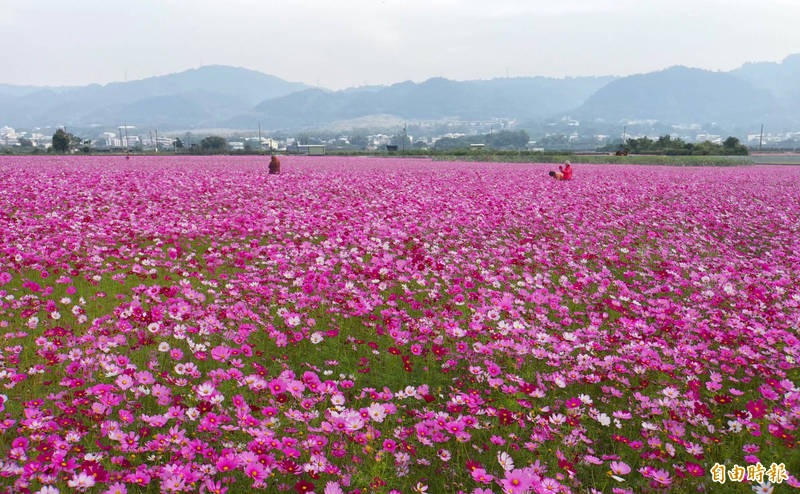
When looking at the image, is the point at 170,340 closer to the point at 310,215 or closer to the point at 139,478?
the point at 139,478

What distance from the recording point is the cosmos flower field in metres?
2.87

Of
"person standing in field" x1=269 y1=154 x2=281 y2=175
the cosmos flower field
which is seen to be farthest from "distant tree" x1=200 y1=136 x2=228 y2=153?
the cosmos flower field

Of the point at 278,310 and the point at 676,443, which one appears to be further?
the point at 278,310

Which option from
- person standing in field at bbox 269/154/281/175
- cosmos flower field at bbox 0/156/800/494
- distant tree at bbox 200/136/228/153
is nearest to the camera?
cosmos flower field at bbox 0/156/800/494

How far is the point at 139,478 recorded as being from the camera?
2.53 metres

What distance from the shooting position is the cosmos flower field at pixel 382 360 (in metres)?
2.87

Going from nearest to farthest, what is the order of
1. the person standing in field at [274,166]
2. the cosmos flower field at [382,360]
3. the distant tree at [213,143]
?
the cosmos flower field at [382,360] → the person standing in field at [274,166] → the distant tree at [213,143]

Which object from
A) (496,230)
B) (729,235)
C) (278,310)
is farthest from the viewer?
(729,235)

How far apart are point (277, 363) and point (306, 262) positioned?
2.79m

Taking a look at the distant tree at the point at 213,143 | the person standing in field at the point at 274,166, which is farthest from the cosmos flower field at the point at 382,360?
the distant tree at the point at 213,143

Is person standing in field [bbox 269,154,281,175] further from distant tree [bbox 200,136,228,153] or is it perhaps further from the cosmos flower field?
distant tree [bbox 200,136,228,153]

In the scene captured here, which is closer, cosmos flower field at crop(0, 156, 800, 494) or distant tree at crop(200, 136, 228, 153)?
cosmos flower field at crop(0, 156, 800, 494)

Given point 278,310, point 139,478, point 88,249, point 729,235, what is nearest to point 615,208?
point 729,235

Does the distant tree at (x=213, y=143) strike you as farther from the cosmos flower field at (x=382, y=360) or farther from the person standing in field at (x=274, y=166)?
the cosmos flower field at (x=382, y=360)
